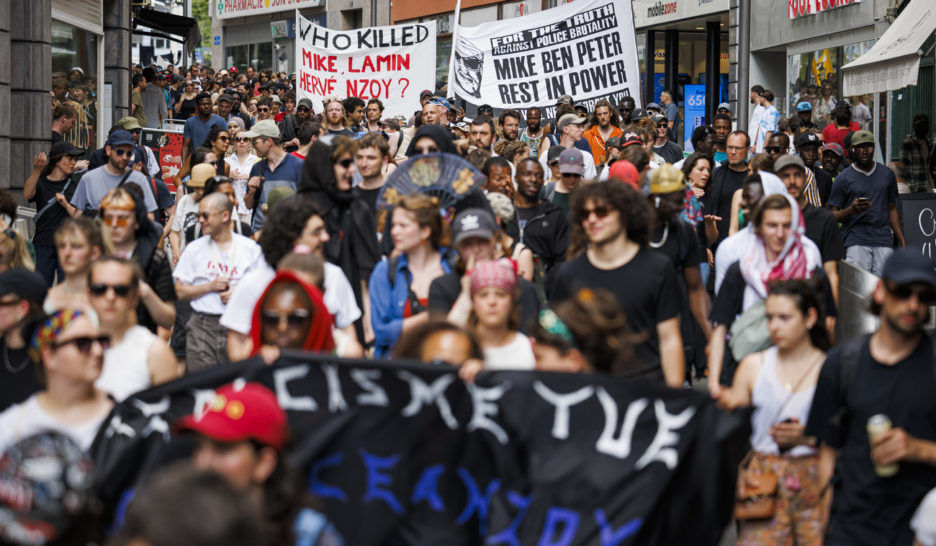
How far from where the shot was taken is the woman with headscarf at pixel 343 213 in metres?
8.77

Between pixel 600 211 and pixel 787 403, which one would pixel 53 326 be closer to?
pixel 600 211

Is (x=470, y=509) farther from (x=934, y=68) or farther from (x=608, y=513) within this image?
(x=934, y=68)

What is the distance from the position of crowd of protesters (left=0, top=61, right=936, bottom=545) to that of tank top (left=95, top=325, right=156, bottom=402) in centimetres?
1

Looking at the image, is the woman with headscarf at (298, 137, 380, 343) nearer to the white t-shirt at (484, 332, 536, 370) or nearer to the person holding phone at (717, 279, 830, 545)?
the white t-shirt at (484, 332, 536, 370)

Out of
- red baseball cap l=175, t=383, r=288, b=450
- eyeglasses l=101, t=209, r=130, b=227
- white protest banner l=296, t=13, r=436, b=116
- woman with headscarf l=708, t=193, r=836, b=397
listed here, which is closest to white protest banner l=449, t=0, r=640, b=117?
white protest banner l=296, t=13, r=436, b=116

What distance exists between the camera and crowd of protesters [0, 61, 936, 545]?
213 inches

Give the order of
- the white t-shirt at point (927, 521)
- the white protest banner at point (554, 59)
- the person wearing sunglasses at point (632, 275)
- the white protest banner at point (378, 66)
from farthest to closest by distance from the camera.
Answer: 1. the white protest banner at point (378, 66)
2. the white protest banner at point (554, 59)
3. the person wearing sunglasses at point (632, 275)
4. the white t-shirt at point (927, 521)

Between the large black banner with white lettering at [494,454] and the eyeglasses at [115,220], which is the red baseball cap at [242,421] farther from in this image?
the eyeglasses at [115,220]

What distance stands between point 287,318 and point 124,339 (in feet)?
3.25

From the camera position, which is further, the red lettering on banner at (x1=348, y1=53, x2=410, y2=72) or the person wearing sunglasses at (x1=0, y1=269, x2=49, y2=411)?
the red lettering on banner at (x1=348, y1=53, x2=410, y2=72)

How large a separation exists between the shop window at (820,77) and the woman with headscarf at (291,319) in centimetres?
1824

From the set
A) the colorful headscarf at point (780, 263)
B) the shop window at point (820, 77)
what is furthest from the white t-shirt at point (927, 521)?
the shop window at point (820, 77)

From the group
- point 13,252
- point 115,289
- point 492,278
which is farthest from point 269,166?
point 492,278

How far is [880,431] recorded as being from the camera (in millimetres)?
5418
